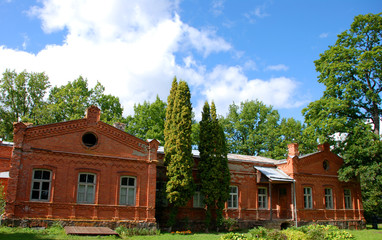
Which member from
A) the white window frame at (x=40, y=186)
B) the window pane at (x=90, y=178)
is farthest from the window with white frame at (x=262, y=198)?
the white window frame at (x=40, y=186)

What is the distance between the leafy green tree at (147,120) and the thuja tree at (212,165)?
50.0 feet

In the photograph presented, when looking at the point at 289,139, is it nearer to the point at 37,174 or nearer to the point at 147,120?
the point at 147,120

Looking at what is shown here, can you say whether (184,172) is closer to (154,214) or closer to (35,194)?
(154,214)

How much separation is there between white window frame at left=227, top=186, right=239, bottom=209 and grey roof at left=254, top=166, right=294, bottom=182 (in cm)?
234

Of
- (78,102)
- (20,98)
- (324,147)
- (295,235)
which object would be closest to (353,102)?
(324,147)

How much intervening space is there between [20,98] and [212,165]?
2551 cm

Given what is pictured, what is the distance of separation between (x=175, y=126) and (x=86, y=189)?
616cm

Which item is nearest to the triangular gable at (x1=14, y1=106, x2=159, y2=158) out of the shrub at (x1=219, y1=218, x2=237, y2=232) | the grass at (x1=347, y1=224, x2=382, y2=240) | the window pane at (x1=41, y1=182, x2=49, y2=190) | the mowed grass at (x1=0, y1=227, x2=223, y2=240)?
the window pane at (x1=41, y1=182, x2=49, y2=190)

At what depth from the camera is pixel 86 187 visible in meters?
16.8

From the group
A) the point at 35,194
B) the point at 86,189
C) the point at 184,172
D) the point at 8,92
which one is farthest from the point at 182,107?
the point at 8,92

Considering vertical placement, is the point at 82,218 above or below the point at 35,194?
below

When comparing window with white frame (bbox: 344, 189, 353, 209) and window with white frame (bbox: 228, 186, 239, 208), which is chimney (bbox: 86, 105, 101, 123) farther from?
window with white frame (bbox: 344, 189, 353, 209)

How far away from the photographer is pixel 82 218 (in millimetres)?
16125

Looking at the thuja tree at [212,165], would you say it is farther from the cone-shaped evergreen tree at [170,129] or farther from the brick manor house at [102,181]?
the cone-shaped evergreen tree at [170,129]
